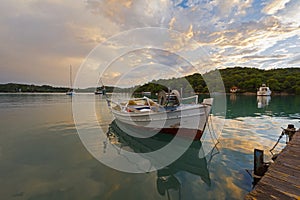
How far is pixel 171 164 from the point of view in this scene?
256 inches

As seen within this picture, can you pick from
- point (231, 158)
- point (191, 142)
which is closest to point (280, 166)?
point (231, 158)

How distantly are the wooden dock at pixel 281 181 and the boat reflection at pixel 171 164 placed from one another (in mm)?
1902

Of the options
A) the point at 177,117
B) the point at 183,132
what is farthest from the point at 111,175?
the point at 183,132

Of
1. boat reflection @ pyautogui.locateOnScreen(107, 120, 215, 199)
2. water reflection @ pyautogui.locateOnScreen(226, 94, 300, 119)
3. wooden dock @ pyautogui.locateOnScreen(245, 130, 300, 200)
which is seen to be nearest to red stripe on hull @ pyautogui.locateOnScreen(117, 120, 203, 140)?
boat reflection @ pyautogui.locateOnScreen(107, 120, 215, 199)

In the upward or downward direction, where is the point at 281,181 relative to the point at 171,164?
upward

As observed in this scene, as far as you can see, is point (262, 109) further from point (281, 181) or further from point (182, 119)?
point (281, 181)

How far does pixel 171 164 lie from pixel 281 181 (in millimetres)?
3782

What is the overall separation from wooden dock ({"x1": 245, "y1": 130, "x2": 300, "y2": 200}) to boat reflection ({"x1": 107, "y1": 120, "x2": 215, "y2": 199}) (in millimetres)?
1902

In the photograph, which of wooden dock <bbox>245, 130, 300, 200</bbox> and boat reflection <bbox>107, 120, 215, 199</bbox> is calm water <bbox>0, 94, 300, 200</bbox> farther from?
wooden dock <bbox>245, 130, 300, 200</bbox>

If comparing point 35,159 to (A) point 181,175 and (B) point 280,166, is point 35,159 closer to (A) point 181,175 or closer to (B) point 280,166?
(A) point 181,175

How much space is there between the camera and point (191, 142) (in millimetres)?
8930

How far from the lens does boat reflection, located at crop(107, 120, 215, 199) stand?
5076 millimetres

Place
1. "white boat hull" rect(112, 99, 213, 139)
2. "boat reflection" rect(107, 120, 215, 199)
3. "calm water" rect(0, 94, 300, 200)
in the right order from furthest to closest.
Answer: "white boat hull" rect(112, 99, 213, 139) → "boat reflection" rect(107, 120, 215, 199) → "calm water" rect(0, 94, 300, 200)

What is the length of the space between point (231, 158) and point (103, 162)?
17.1 feet
